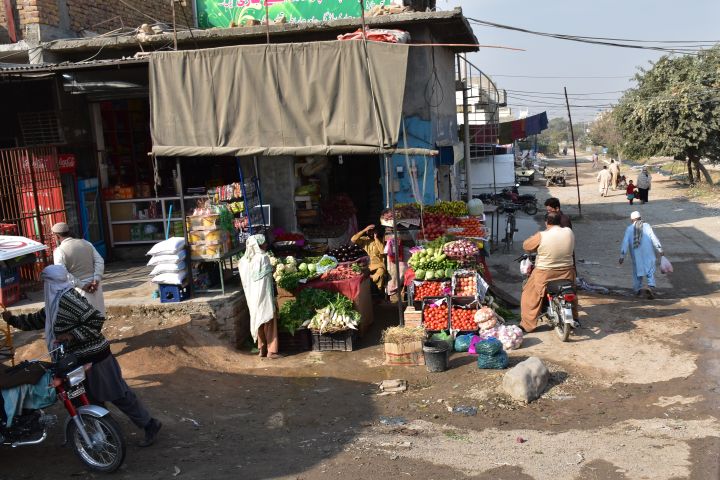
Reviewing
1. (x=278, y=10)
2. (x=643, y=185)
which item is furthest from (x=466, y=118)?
(x=643, y=185)

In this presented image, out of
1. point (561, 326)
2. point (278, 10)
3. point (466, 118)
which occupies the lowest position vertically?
point (561, 326)

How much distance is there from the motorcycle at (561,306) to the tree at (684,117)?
24.4m

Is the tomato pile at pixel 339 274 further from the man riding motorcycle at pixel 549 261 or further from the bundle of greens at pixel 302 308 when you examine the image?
the man riding motorcycle at pixel 549 261

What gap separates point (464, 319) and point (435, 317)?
42 cm

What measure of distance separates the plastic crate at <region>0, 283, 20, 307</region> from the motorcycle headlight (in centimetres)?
520

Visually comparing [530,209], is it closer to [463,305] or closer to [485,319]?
[463,305]

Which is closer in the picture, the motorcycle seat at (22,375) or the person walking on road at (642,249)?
the motorcycle seat at (22,375)

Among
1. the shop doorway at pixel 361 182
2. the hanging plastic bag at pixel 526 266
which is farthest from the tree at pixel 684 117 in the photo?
the hanging plastic bag at pixel 526 266

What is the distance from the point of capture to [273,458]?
239 inches

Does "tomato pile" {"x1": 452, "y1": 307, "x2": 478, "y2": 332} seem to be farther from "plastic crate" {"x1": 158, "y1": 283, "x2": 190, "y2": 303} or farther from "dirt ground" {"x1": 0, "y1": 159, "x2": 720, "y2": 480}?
"plastic crate" {"x1": 158, "y1": 283, "x2": 190, "y2": 303}

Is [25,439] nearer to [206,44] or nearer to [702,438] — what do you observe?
[702,438]

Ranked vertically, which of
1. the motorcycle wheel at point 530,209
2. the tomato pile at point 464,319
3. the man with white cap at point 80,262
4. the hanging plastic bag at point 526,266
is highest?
the man with white cap at point 80,262

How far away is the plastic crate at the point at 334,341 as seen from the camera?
9.45 m

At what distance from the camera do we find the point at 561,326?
29.7 ft
